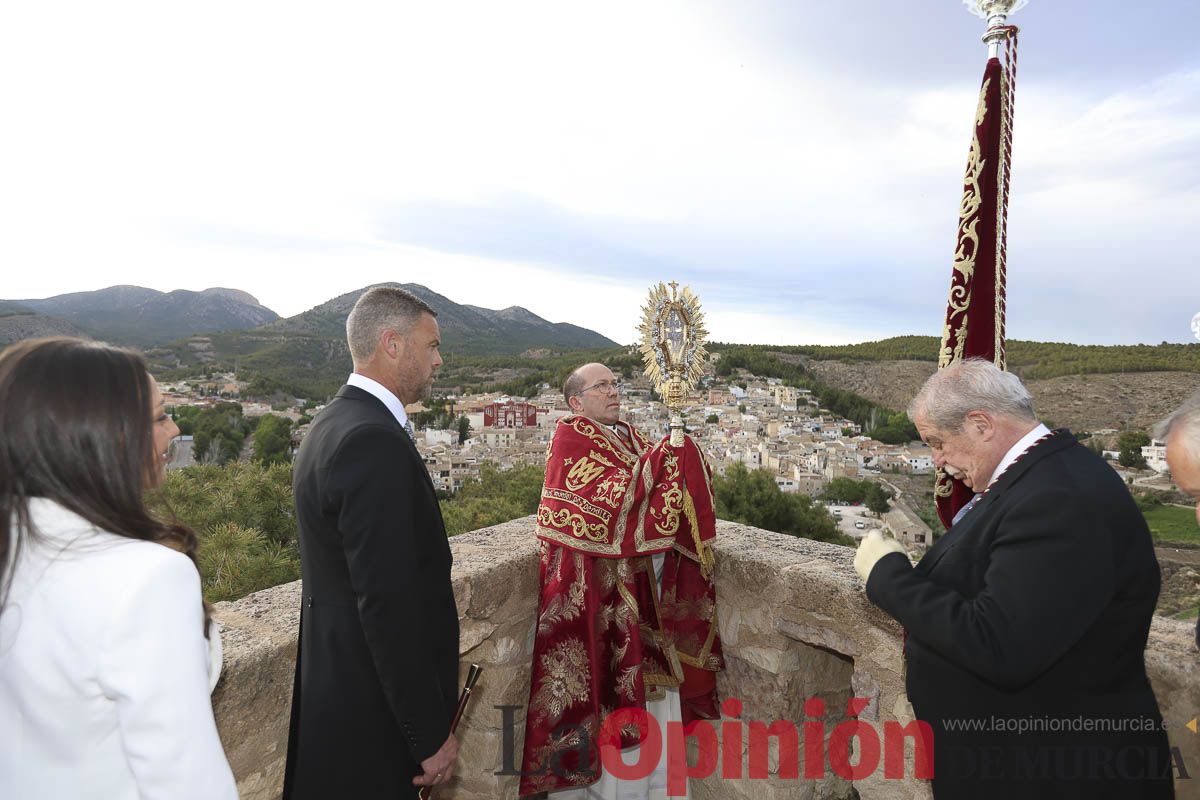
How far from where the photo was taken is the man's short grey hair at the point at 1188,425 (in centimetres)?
127

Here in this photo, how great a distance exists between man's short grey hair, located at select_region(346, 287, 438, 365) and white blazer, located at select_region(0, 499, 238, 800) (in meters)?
0.92

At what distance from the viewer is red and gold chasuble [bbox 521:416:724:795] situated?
2.51 metres

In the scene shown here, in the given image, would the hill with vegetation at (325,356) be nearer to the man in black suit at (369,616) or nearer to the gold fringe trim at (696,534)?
the gold fringe trim at (696,534)

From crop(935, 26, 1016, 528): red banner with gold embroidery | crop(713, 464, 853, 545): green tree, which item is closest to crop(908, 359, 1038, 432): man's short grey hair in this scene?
crop(935, 26, 1016, 528): red banner with gold embroidery

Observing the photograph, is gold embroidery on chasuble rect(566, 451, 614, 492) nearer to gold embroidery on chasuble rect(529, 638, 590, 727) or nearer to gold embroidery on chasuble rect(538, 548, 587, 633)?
gold embroidery on chasuble rect(538, 548, 587, 633)

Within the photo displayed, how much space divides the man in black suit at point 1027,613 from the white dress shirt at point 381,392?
1.27 metres

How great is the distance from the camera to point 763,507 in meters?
8.96

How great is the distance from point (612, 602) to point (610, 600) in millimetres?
12

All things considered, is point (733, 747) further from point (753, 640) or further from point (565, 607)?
point (565, 607)

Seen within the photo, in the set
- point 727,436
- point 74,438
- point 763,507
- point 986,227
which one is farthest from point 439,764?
point 727,436

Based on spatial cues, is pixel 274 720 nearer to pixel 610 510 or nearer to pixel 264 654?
pixel 264 654

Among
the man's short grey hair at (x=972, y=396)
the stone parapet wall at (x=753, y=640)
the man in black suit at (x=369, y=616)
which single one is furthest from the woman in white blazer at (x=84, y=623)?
the man's short grey hair at (x=972, y=396)

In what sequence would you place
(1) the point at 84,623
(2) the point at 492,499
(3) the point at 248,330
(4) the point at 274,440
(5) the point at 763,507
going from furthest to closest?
(3) the point at 248,330, (4) the point at 274,440, (2) the point at 492,499, (5) the point at 763,507, (1) the point at 84,623

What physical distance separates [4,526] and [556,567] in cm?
193
